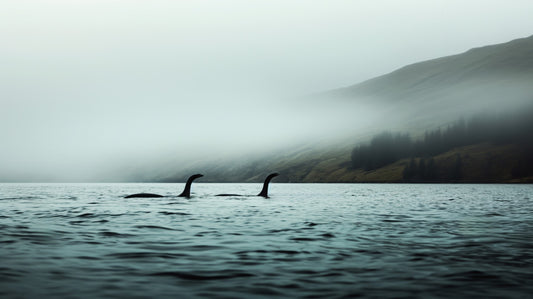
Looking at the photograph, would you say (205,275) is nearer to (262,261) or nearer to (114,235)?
(262,261)

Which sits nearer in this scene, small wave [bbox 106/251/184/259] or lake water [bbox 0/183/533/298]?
lake water [bbox 0/183/533/298]

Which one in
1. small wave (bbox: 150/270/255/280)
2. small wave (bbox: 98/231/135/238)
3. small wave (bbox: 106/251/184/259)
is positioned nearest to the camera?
small wave (bbox: 150/270/255/280)

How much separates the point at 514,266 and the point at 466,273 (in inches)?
72.8

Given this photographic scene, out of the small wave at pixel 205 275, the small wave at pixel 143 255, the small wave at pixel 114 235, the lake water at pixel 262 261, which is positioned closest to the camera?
the lake water at pixel 262 261

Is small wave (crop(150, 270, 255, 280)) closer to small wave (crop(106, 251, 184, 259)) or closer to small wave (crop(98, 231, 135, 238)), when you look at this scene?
small wave (crop(106, 251, 184, 259))

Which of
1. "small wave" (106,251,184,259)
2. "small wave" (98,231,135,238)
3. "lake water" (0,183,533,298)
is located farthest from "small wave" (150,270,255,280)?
"small wave" (98,231,135,238)

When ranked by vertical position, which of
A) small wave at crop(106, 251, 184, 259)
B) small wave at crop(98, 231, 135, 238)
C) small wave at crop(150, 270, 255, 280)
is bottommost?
small wave at crop(150, 270, 255, 280)

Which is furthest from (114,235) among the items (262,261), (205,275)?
(205,275)

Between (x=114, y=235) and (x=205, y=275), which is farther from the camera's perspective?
(x=114, y=235)

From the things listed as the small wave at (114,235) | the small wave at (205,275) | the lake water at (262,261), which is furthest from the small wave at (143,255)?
the small wave at (114,235)

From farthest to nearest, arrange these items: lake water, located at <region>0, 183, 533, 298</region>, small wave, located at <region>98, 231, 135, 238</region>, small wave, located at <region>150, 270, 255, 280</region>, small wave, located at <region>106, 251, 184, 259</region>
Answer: small wave, located at <region>98, 231, 135, 238</region> < small wave, located at <region>106, 251, 184, 259</region> < small wave, located at <region>150, 270, 255, 280</region> < lake water, located at <region>0, 183, 533, 298</region>

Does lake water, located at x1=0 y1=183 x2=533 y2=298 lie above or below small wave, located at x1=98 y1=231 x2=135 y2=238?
below

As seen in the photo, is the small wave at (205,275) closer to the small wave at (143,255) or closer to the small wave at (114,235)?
the small wave at (143,255)

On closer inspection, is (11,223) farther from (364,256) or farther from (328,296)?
(328,296)
